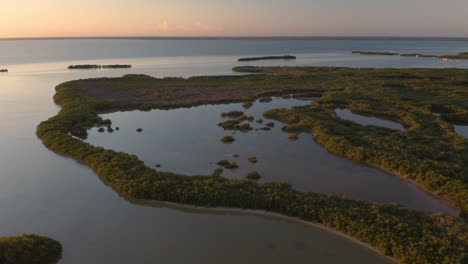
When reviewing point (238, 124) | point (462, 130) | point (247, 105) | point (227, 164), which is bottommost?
point (227, 164)

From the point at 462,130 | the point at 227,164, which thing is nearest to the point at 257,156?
the point at 227,164

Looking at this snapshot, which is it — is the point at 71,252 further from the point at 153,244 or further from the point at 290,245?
the point at 290,245

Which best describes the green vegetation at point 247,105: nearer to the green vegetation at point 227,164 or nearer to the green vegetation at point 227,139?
the green vegetation at point 227,139

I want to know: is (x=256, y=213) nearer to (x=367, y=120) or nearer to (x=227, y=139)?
(x=227, y=139)

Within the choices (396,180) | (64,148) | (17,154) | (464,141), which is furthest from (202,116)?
(464,141)

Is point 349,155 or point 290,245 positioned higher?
point 349,155
